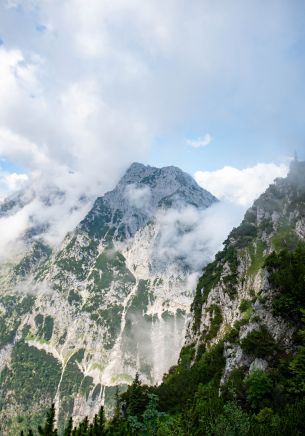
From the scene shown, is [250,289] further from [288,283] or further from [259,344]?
[259,344]

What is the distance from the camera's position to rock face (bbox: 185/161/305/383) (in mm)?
80688

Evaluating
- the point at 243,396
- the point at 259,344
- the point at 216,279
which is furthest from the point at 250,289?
the point at 243,396

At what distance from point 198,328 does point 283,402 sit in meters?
88.3

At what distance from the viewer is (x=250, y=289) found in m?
133

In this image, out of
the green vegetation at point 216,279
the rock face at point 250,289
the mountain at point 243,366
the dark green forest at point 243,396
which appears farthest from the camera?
the green vegetation at point 216,279

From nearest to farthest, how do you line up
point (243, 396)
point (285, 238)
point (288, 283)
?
point (243, 396), point (288, 283), point (285, 238)

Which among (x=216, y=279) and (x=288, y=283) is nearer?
(x=288, y=283)

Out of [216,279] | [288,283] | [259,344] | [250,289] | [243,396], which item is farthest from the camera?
[216,279]

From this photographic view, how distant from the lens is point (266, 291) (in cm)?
8919

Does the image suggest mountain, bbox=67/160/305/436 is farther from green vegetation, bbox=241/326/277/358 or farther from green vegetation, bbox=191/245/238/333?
green vegetation, bbox=191/245/238/333

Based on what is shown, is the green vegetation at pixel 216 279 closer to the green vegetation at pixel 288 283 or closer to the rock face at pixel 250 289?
the rock face at pixel 250 289

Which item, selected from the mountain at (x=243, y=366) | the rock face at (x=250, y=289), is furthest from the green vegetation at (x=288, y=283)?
the rock face at (x=250, y=289)

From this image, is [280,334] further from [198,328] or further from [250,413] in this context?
[198,328]

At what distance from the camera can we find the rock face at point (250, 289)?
80.7 meters
